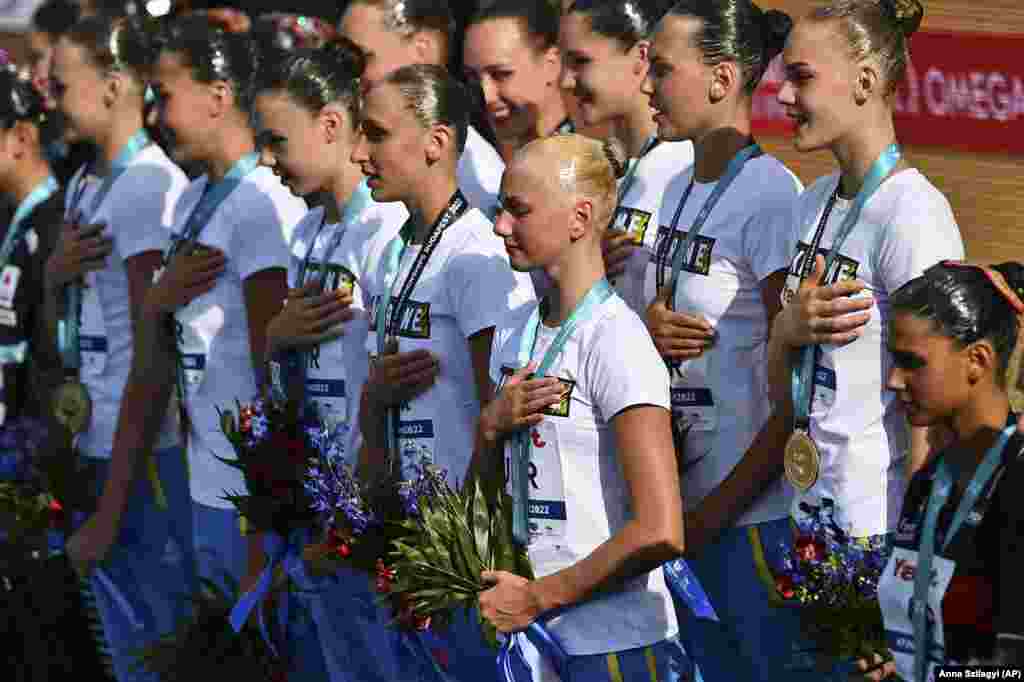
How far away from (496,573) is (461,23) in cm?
509

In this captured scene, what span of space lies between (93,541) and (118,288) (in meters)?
0.95

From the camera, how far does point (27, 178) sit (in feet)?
25.9

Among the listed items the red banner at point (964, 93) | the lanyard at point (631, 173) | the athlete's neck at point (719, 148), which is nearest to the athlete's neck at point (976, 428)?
the athlete's neck at point (719, 148)

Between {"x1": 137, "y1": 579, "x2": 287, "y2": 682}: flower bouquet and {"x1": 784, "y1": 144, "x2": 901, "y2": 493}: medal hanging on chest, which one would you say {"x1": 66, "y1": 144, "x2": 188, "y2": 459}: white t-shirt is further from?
{"x1": 784, "y1": 144, "x2": 901, "y2": 493}: medal hanging on chest

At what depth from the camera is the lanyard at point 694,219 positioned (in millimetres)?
5156

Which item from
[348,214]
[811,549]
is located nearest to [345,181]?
[348,214]

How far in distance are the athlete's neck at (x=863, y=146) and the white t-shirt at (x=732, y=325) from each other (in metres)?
0.36

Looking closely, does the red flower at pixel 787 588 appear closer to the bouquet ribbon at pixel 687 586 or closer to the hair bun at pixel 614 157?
the bouquet ribbon at pixel 687 586

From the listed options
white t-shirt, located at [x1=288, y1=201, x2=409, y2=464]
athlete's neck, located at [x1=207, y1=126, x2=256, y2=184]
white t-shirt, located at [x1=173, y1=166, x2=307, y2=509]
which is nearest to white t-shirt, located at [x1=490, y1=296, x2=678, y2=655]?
white t-shirt, located at [x1=288, y1=201, x2=409, y2=464]

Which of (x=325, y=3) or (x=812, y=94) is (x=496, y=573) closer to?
(x=812, y=94)

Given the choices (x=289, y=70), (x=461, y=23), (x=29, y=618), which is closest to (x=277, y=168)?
(x=289, y=70)

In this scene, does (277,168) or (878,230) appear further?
(277,168)

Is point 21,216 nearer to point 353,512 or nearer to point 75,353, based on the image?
point 75,353

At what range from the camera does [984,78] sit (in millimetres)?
5523
